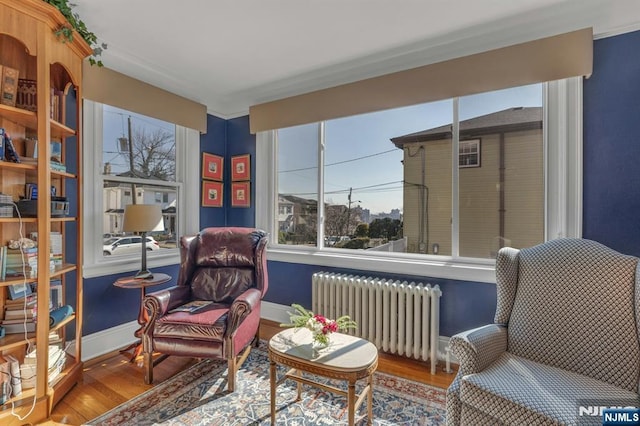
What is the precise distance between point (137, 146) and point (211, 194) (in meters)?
0.90

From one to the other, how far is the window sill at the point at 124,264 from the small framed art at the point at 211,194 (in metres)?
0.65

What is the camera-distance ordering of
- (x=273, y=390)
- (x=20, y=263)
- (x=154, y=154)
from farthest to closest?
1. (x=154, y=154)
2. (x=20, y=263)
3. (x=273, y=390)

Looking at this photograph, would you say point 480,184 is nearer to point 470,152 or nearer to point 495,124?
point 470,152

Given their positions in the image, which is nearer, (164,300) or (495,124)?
(164,300)

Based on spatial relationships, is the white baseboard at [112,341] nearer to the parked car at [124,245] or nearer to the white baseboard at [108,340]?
the white baseboard at [108,340]

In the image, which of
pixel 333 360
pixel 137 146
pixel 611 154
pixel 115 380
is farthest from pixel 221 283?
pixel 611 154

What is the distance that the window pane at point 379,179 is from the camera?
8.81ft

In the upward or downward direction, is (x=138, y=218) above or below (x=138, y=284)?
above

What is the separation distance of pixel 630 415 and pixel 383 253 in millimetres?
1795

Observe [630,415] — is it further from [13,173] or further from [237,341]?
[13,173]

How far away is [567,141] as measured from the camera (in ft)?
6.82

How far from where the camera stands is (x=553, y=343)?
161cm

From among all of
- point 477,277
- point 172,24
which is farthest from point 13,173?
point 477,277

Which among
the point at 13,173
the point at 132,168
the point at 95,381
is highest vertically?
the point at 132,168
